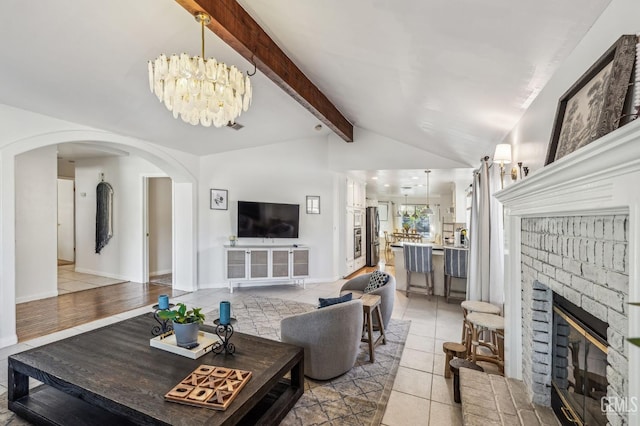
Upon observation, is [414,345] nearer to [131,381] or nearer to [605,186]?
[131,381]

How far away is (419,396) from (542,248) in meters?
1.49

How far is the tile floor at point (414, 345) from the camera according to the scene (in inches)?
87.8

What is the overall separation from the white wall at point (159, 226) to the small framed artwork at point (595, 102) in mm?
7206

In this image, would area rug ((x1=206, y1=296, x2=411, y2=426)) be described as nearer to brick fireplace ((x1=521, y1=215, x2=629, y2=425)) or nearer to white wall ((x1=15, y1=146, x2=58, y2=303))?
brick fireplace ((x1=521, y1=215, x2=629, y2=425))

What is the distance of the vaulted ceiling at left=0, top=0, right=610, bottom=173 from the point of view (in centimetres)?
159

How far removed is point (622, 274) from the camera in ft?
3.41

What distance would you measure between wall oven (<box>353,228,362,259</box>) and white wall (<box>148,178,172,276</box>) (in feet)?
14.2

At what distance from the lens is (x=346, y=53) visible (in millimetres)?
2500

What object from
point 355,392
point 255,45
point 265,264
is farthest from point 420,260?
point 255,45

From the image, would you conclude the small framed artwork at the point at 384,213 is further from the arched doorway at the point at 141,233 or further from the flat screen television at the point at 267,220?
the arched doorway at the point at 141,233

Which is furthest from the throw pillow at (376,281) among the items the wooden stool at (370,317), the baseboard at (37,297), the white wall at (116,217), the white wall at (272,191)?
the baseboard at (37,297)

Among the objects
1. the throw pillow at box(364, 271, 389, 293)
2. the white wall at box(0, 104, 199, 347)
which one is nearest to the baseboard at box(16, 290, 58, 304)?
the white wall at box(0, 104, 199, 347)

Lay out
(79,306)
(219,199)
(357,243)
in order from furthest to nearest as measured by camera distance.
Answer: (357,243), (219,199), (79,306)

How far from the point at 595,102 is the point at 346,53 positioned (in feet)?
5.72
